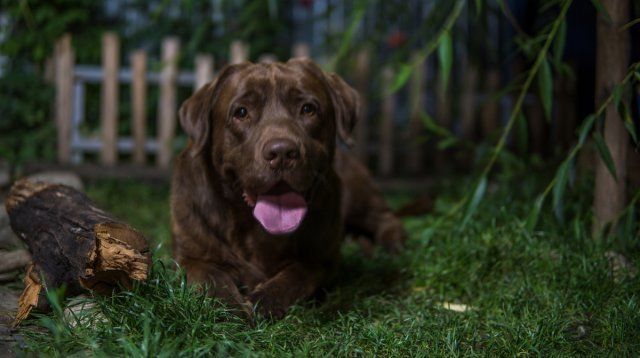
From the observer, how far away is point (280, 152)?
279cm

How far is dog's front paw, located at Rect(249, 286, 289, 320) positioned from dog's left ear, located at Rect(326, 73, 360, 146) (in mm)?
803

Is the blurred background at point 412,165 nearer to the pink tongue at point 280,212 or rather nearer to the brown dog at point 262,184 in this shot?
the brown dog at point 262,184

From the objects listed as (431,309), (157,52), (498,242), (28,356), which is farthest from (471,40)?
(157,52)

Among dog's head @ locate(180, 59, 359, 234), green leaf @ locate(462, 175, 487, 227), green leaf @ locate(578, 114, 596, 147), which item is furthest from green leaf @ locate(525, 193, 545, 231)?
dog's head @ locate(180, 59, 359, 234)

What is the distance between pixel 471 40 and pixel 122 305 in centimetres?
335

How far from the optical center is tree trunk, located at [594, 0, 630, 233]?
11.3ft

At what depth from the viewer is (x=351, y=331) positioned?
269 centimetres

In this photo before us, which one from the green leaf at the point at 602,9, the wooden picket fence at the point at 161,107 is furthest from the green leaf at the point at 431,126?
the wooden picket fence at the point at 161,107

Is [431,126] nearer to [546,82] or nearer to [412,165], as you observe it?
[546,82]

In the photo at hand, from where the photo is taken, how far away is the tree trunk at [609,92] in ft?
11.3

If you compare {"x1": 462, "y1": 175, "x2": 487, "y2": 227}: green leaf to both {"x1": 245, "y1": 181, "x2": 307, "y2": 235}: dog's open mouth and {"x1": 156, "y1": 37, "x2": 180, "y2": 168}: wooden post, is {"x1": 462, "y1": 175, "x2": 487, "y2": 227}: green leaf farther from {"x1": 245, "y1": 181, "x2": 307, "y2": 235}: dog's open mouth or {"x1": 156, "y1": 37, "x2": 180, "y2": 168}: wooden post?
{"x1": 156, "y1": 37, "x2": 180, "y2": 168}: wooden post

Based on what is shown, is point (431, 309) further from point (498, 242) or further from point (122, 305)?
point (122, 305)

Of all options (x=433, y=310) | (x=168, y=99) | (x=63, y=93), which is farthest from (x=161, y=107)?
(x=433, y=310)

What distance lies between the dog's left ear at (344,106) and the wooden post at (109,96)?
415cm
